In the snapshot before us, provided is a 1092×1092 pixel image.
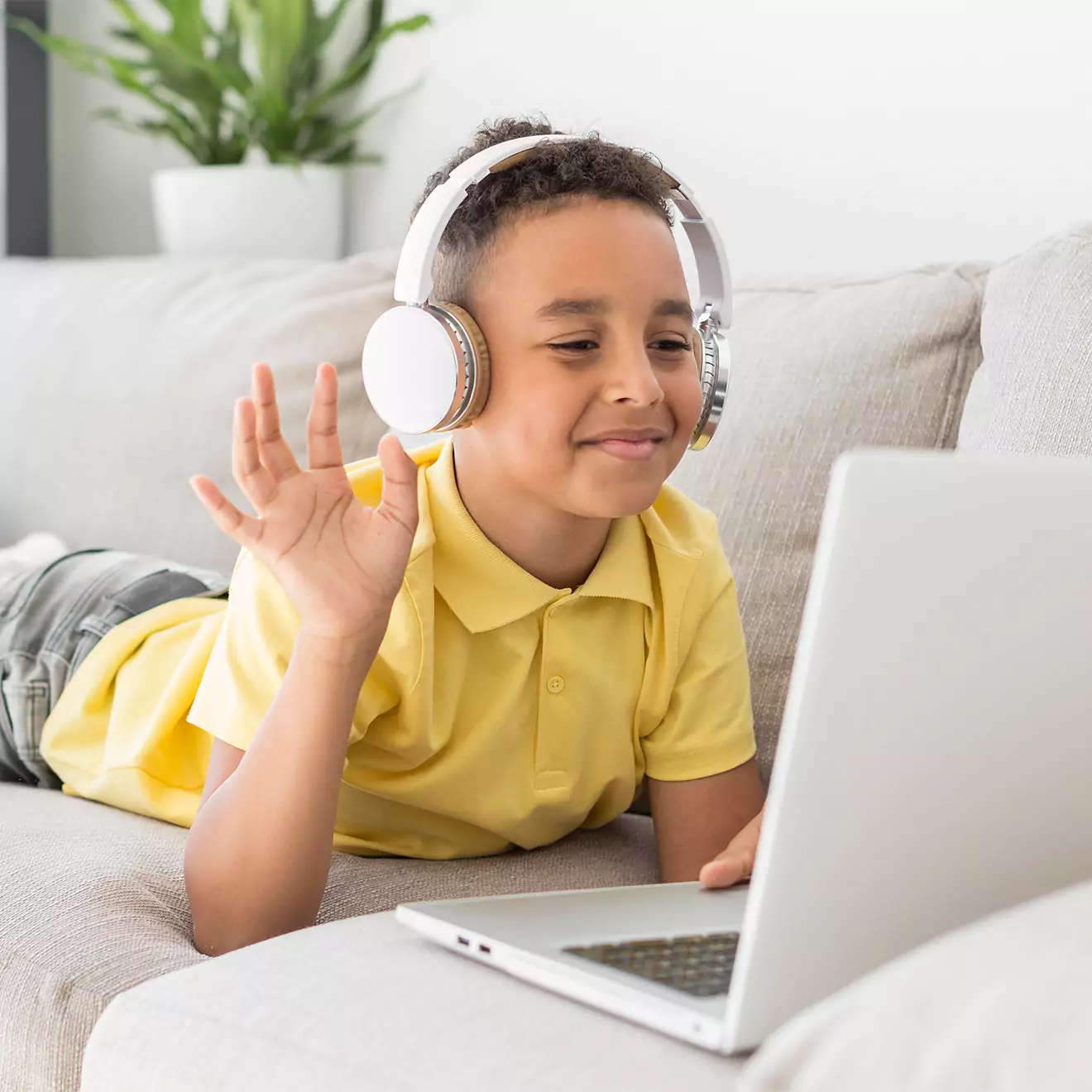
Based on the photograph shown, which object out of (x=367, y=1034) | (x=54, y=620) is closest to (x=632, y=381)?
(x=367, y=1034)

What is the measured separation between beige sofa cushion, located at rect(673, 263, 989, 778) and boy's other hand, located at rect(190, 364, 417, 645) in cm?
43

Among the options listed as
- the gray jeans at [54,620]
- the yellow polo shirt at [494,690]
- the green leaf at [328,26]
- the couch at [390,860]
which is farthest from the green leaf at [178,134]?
the yellow polo shirt at [494,690]

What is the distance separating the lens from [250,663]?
980 mm

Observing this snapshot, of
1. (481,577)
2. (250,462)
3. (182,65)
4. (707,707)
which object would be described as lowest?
(707,707)

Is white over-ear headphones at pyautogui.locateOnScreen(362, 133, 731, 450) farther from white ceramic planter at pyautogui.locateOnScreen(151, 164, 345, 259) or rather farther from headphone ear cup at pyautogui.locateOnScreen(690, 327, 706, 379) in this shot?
white ceramic planter at pyautogui.locateOnScreen(151, 164, 345, 259)

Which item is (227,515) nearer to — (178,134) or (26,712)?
(26,712)

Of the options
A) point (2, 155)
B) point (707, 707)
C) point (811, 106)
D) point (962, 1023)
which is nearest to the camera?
point (962, 1023)

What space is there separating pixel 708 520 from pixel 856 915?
25.4 inches

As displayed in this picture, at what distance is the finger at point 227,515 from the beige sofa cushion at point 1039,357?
0.60 meters

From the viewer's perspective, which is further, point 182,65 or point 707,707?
point 182,65

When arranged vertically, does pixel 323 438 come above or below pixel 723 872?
above

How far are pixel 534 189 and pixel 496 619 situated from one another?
0.32 m

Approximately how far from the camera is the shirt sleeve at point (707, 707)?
112cm

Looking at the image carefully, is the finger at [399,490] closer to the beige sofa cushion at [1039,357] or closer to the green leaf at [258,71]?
the beige sofa cushion at [1039,357]
